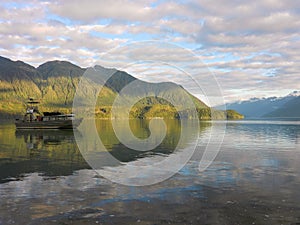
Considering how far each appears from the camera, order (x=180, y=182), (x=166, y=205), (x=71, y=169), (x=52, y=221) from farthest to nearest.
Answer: (x=71, y=169) < (x=180, y=182) < (x=166, y=205) < (x=52, y=221)

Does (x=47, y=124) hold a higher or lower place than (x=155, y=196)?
higher

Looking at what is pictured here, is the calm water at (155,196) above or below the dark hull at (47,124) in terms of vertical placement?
below

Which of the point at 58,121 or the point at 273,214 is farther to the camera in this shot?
the point at 58,121

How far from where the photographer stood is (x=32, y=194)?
23109mm

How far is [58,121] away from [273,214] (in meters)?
109

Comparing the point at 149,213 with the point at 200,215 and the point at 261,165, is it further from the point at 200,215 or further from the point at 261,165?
the point at 261,165

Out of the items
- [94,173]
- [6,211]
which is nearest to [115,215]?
[6,211]

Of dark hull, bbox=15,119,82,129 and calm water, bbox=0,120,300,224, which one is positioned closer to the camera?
calm water, bbox=0,120,300,224

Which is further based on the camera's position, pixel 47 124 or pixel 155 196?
pixel 47 124

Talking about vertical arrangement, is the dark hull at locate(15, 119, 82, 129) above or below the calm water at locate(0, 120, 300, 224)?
above

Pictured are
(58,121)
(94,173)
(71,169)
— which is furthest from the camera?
(58,121)

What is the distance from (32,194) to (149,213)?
33.2 ft

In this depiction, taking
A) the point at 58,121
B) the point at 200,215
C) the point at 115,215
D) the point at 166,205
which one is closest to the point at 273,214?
the point at 200,215

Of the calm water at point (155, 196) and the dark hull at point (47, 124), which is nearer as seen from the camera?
the calm water at point (155, 196)
